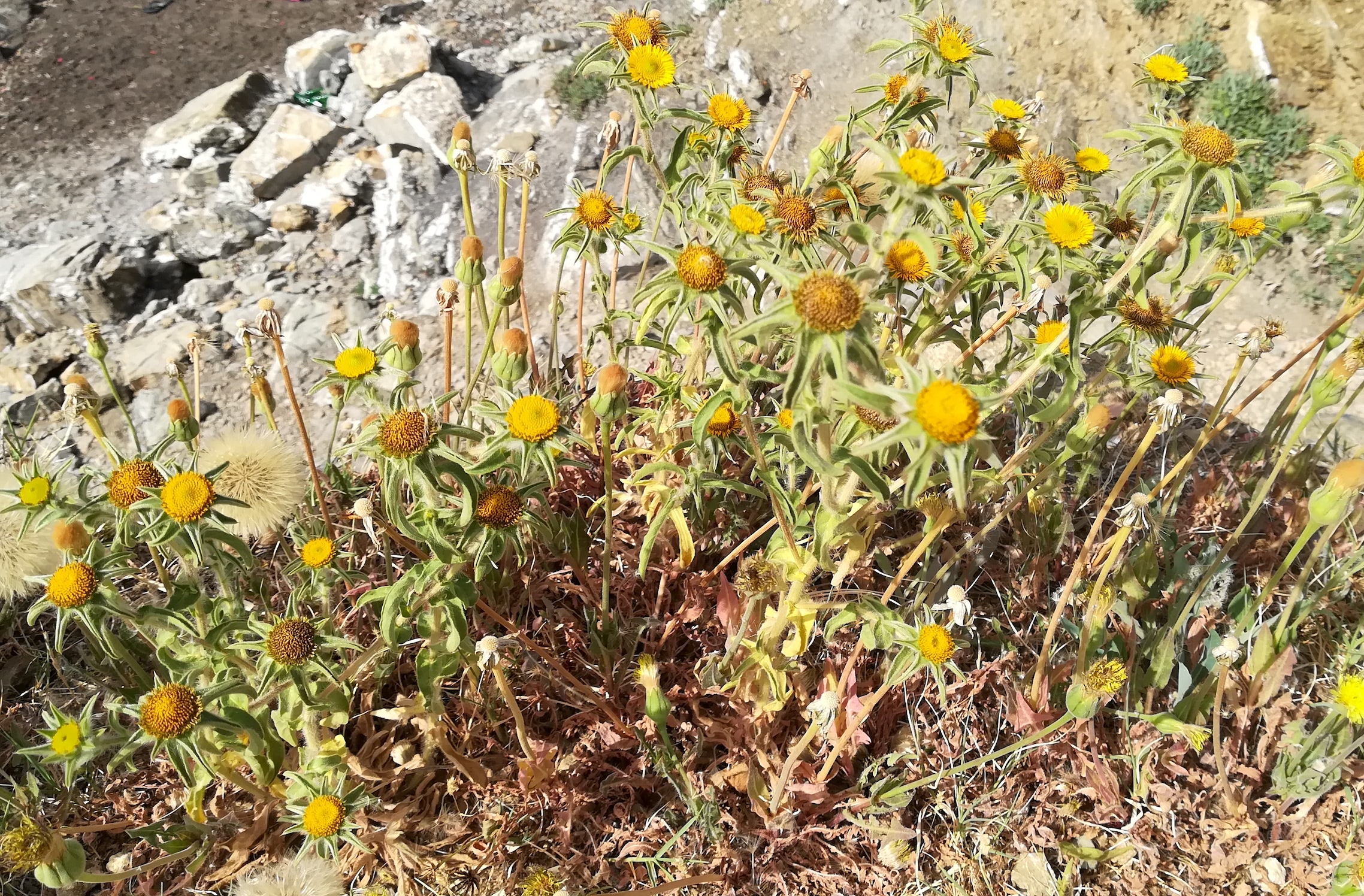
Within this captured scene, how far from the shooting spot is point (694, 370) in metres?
2.43

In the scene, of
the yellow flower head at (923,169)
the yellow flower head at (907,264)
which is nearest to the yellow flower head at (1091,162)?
the yellow flower head at (907,264)

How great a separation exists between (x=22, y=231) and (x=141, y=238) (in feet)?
4.07

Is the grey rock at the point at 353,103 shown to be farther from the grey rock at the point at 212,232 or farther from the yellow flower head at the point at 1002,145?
the yellow flower head at the point at 1002,145

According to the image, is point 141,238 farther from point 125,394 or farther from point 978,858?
point 978,858

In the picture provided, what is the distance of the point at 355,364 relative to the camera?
77.9 inches

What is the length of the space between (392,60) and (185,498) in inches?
215

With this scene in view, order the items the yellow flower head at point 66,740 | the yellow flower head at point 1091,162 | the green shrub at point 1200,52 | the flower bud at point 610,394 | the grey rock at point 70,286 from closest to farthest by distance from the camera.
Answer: the yellow flower head at point 66,740 → the flower bud at point 610,394 → the yellow flower head at point 1091,162 → the grey rock at point 70,286 → the green shrub at point 1200,52

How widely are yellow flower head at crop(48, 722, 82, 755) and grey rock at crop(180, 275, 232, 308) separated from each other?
12.1 feet

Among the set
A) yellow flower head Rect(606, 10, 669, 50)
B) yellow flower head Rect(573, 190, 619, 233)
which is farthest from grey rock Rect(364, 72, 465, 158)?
yellow flower head Rect(573, 190, 619, 233)

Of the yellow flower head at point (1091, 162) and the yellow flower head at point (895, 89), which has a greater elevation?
the yellow flower head at point (895, 89)

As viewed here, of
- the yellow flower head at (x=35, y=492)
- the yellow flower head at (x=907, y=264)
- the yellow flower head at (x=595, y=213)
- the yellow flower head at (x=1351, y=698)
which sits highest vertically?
the yellow flower head at (x=595, y=213)

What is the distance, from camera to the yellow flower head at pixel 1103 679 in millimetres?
2068

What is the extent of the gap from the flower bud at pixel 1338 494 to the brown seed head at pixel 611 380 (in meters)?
1.79

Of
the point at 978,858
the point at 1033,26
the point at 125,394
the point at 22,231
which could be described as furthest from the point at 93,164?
the point at 978,858
